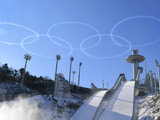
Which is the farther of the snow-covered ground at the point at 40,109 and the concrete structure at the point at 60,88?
the concrete structure at the point at 60,88

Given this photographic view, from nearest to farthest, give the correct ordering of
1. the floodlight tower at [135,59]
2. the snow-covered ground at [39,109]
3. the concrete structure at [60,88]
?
1. the snow-covered ground at [39,109]
2. the concrete structure at [60,88]
3. the floodlight tower at [135,59]

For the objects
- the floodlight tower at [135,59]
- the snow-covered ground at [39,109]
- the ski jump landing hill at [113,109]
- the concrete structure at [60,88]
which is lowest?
the snow-covered ground at [39,109]

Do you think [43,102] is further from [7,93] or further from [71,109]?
[7,93]

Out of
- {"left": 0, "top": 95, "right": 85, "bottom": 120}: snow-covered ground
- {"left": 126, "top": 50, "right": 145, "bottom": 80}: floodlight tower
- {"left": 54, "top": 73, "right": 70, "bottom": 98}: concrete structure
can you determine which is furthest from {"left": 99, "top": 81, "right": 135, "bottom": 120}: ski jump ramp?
{"left": 126, "top": 50, "right": 145, "bottom": 80}: floodlight tower

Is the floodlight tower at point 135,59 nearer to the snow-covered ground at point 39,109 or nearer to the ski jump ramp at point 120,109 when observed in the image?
the snow-covered ground at point 39,109

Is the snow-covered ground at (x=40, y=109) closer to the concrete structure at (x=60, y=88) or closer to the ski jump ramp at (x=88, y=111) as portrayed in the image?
the concrete structure at (x=60, y=88)

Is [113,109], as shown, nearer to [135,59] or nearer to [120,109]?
[120,109]

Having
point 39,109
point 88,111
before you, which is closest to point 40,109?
point 39,109

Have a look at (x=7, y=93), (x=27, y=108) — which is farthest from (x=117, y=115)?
(x=7, y=93)

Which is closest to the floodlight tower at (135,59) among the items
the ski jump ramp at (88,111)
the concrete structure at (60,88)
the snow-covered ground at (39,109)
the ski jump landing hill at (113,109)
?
the concrete structure at (60,88)

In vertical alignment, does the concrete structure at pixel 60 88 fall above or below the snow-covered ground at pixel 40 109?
above

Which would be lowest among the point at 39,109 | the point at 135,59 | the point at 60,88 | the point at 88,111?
the point at 39,109

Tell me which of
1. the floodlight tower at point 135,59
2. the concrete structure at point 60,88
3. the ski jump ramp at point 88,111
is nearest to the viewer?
the ski jump ramp at point 88,111

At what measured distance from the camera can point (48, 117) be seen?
62.0 ft
